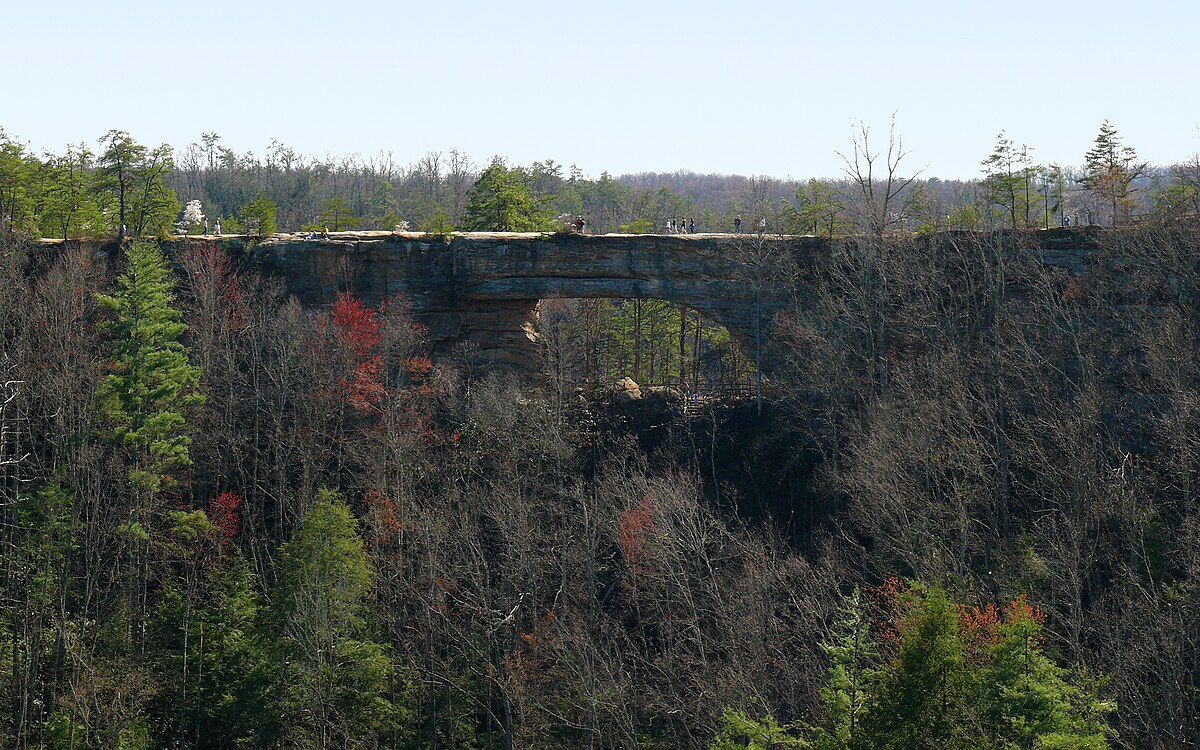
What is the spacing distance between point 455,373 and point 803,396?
9.70m

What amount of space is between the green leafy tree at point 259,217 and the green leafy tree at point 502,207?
6.15 m

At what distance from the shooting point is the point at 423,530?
27500mm

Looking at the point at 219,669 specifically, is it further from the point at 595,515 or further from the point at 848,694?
the point at 848,694

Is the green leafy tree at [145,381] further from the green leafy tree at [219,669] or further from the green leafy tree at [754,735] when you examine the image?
the green leafy tree at [754,735]

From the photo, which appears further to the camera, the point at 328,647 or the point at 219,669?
the point at 219,669

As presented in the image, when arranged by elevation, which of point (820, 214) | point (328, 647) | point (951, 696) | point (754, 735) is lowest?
point (328, 647)

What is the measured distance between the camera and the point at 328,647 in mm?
24188

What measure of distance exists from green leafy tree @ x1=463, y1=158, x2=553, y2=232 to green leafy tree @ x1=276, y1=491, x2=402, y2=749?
587 inches

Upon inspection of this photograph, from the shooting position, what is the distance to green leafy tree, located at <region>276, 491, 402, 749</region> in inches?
947

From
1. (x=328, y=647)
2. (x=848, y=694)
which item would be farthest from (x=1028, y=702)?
(x=328, y=647)

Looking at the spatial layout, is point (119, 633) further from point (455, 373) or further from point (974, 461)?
point (974, 461)

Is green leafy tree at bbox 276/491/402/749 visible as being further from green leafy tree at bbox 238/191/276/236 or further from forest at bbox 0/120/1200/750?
green leafy tree at bbox 238/191/276/236

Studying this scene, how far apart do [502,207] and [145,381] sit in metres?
12.9

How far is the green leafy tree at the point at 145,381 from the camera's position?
29000mm
